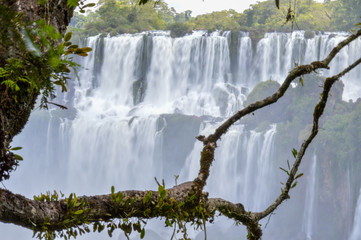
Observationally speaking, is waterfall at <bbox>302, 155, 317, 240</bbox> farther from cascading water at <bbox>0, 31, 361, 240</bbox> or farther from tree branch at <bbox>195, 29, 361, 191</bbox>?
tree branch at <bbox>195, 29, 361, 191</bbox>

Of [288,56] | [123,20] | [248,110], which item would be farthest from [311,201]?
[248,110]

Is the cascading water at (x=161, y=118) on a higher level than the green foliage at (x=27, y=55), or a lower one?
higher

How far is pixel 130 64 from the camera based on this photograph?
63.7 feet

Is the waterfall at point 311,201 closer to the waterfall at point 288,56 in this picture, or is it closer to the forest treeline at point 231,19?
the waterfall at point 288,56

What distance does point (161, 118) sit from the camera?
1748 centimetres

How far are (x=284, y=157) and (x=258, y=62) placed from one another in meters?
4.72

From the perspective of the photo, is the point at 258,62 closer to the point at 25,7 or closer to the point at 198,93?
the point at 198,93

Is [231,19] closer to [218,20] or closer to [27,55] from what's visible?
[218,20]

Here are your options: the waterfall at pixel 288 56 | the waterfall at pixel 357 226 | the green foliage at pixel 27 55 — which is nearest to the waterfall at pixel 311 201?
the waterfall at pixel 357 226

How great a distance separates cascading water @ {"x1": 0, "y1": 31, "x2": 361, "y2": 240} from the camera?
55.0ft

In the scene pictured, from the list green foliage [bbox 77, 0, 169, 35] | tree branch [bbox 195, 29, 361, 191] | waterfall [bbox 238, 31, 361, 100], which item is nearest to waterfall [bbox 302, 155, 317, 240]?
waterfall [bbox 238, 31, 361, 100]

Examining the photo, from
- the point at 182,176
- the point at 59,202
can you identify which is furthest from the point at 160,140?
the point at 59,202

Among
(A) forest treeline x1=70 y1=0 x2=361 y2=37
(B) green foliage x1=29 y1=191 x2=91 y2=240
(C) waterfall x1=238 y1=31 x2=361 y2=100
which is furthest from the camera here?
(A) forest treeline x1=70 y1=0 x2=361 y2=37

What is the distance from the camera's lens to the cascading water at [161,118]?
55.0 ft
